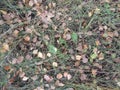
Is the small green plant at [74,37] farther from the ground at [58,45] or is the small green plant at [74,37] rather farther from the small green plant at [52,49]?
the small green plant at [52,49]

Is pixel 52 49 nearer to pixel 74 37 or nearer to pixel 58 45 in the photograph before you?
pixel 58 45

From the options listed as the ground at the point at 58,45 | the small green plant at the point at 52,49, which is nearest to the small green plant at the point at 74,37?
the ground at the point at 58,45

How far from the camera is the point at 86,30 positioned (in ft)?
7.11

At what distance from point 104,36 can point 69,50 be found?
32cm

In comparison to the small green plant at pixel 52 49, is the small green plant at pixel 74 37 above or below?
above

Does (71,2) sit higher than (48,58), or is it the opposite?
(71,2)

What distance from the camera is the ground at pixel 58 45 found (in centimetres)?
194

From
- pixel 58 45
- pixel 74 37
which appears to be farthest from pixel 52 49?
pixel 74 37

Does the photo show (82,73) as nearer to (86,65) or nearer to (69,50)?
(86,65)

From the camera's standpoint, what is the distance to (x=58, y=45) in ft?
6.86

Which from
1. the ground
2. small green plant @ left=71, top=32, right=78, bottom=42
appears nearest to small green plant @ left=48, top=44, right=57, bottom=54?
the ground

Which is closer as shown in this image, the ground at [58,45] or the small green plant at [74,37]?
the ground at [58,45]

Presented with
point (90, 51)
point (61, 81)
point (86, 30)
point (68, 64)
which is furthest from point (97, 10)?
point (61, 81)

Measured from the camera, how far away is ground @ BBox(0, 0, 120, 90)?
6.37ft
